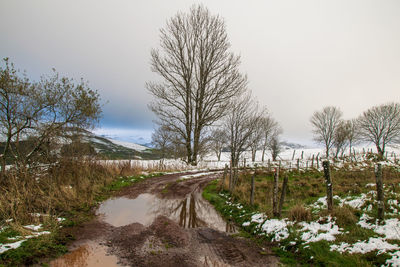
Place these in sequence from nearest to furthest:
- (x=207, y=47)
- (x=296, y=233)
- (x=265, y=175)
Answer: (x=296, y=233), (x=265, y=175), (x=207, y=47)

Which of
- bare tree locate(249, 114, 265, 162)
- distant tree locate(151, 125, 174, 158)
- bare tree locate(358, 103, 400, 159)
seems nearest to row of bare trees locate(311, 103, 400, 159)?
bare tree locate(358, 103, 400, 159)

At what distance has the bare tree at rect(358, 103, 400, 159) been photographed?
45.8 m

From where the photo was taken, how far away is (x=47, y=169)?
10.2 meters

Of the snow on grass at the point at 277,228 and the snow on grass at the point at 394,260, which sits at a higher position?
the snow on grass at the point at 394,260

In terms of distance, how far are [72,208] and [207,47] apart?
23871 mm

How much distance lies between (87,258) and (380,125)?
2585 inches

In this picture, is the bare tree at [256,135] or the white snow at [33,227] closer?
the white snow at [33,227]

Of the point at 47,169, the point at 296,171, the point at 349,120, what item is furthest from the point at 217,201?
the point at 349,120

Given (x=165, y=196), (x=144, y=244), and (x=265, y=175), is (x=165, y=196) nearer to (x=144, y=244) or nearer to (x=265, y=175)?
(x=144, y=244)

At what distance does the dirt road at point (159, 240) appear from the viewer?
475 cm

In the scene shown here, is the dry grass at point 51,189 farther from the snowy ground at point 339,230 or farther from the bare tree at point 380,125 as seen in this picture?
the bare tree at point 380,125

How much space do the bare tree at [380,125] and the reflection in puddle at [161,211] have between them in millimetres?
54175

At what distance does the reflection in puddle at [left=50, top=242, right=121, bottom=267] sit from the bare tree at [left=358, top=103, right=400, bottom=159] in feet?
193

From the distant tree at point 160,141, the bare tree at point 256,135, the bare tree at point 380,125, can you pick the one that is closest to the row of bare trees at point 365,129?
the bare tree at point 380,125
